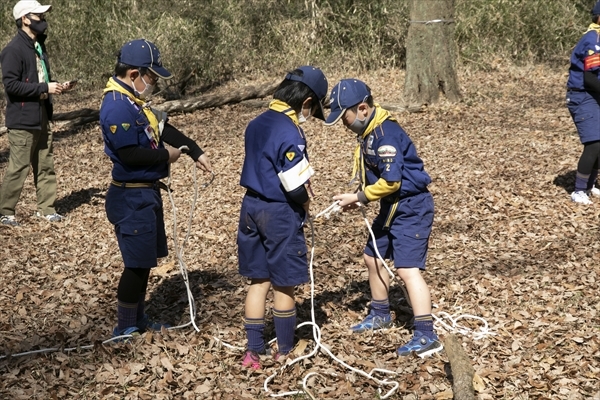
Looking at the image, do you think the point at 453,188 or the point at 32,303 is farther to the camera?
the point at 453,188

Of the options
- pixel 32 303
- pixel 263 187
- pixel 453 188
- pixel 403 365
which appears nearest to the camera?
pixel 263 187

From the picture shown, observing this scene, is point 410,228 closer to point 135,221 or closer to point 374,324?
point 374,324

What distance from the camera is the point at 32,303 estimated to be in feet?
19.4

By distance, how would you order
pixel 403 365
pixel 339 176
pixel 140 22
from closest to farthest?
1. pixel 403 365
2. pixel 339 176
3. pixel 140 22

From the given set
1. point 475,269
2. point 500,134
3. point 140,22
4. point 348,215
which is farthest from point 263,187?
point 140,22

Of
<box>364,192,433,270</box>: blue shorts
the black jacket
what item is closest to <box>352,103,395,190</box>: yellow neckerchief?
<box>364,192,433,270</box>: blue shorts

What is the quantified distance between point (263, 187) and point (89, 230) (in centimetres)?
403

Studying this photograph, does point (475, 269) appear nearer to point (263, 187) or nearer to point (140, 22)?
point (263, 187)

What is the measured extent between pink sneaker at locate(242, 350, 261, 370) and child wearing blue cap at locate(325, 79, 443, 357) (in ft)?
3.01

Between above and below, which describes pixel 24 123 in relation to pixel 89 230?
above

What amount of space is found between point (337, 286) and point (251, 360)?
156 centimetres

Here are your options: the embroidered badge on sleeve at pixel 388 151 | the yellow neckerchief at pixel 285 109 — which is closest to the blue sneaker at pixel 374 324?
the embroidered badge on sleeve at pixel 388 151

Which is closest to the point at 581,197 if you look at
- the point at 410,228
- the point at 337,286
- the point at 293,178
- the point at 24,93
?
the point at 337,286

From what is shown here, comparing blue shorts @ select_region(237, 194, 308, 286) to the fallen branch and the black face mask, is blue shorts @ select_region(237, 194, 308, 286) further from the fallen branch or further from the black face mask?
the fallen branch
